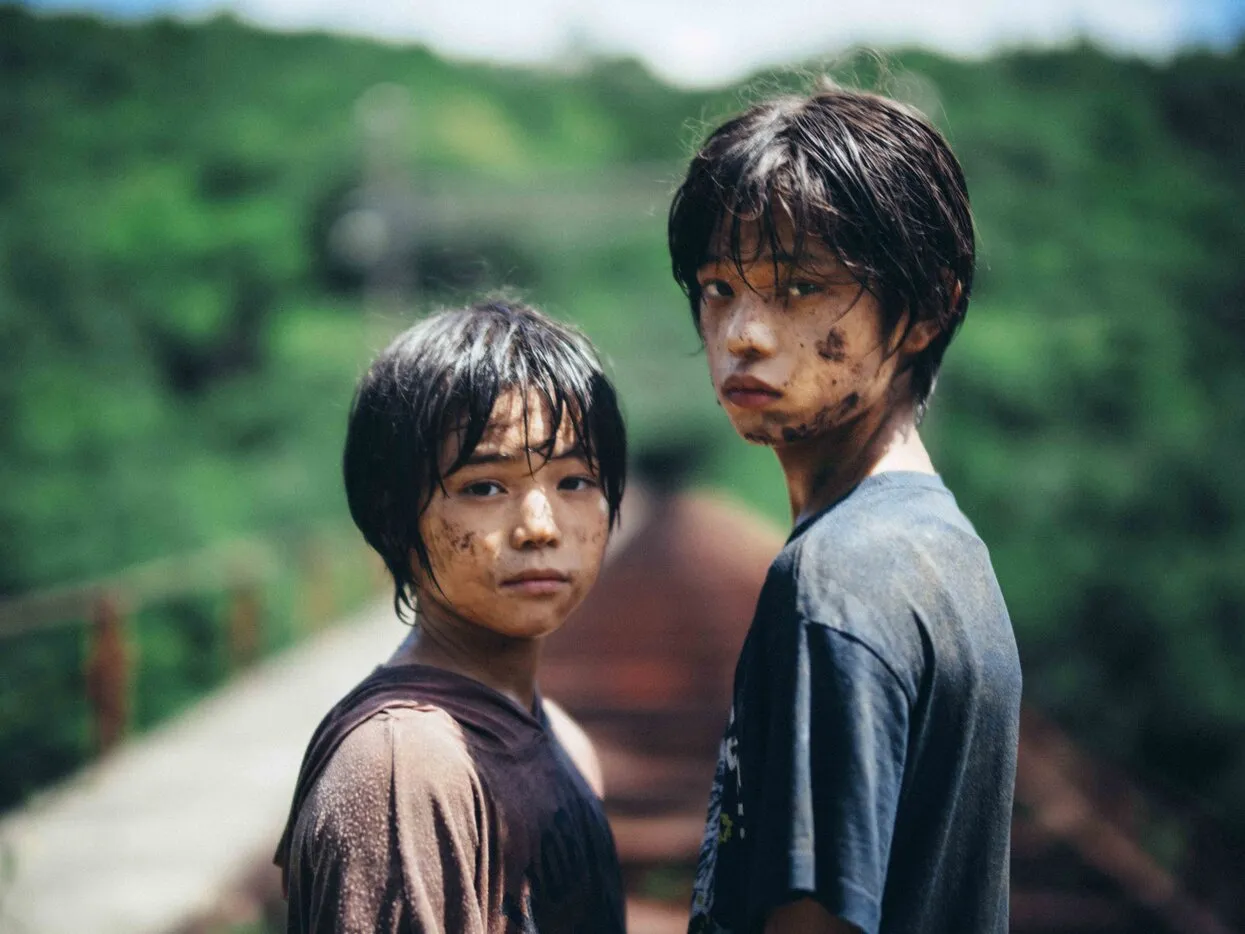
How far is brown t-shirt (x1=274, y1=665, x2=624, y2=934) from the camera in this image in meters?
1.39

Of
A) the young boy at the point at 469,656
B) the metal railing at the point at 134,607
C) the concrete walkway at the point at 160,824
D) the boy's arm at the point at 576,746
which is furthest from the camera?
the metal railing at the point at 134,607

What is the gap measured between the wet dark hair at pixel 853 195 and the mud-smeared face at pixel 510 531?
357 mm

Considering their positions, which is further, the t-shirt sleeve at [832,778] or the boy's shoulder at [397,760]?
the boy's shoulder at [397,760]

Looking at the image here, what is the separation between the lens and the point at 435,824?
1.42 meters

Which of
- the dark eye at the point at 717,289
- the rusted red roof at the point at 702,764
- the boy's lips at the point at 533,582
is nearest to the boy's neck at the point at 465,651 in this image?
the boy's lips at the point at 533,582

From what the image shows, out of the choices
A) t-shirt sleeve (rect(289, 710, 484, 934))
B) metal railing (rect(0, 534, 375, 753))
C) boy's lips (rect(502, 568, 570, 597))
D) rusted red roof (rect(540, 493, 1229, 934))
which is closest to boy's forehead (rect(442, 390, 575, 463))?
boy's lips (rect(502, 568, 570, 597))

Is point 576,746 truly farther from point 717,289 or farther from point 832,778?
point 717,289

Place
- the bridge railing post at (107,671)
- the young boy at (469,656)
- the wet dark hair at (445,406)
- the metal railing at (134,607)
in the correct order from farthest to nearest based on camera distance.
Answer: the bridge railing post at (107,671)
the metal railing at (134,607)
the wet dark hair at (445,406)
the young boy at (469,656)

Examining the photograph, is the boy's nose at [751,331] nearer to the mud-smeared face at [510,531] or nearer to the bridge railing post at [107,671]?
the mud-smeared face at [510,531]

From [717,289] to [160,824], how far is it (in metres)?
5.41

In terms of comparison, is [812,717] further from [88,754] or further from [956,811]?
[88,754]

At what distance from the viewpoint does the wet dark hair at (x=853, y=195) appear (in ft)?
4.89

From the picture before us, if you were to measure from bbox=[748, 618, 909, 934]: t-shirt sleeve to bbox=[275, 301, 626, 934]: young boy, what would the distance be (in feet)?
1.22

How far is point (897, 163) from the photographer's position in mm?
1522
